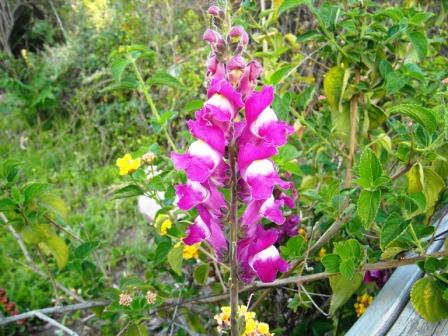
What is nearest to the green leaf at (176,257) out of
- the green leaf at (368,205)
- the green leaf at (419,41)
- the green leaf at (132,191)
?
the green leaf at (132,191)

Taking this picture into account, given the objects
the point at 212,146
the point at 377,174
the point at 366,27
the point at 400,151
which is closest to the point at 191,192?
the point at 212,146

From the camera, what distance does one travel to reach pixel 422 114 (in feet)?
3.46

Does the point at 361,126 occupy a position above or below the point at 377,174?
below

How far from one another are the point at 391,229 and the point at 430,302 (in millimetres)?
181

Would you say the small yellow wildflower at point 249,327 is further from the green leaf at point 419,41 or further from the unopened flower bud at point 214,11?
the green leaf at point 419,41

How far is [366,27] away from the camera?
5.13ft

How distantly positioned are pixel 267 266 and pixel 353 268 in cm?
25

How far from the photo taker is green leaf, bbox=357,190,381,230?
1.07m

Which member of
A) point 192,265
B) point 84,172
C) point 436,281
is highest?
point 436,281

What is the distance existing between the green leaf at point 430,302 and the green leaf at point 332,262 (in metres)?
0.17

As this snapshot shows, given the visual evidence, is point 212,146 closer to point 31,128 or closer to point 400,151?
point 400,151

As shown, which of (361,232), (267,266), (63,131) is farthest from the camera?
(63,131)

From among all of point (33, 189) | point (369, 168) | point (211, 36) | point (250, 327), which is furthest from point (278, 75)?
point (33, 189)

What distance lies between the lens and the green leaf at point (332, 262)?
3.90 feet
